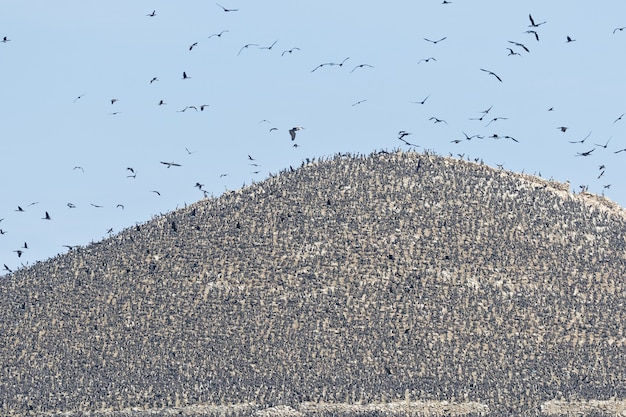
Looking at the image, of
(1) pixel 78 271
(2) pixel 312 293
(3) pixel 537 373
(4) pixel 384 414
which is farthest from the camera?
(1) pixel 78 271

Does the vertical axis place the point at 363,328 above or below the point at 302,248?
below

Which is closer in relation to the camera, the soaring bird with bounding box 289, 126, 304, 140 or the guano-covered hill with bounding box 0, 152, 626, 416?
the soaring bird with bounding box 289, 126, 304, 140

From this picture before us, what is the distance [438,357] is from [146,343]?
2228 centimetres

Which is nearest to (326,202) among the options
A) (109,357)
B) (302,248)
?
(302,248)

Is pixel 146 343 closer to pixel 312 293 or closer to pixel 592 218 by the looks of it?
pixel 312 293

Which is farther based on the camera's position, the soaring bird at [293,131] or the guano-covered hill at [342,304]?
the guano-covered hill at [342,304]

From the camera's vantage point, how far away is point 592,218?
12150 centimetres

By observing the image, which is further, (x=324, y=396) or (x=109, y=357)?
(x=109, y=357)

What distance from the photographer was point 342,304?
108 m

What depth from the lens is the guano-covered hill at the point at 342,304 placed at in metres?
98.3

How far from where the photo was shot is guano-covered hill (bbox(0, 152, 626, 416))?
323 ft

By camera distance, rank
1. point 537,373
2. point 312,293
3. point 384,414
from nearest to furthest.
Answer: point 384,414 → point 537,373 → point 312,293

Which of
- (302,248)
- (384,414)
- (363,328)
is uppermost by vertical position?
(302,248)

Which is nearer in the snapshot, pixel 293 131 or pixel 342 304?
pixel 293 131
